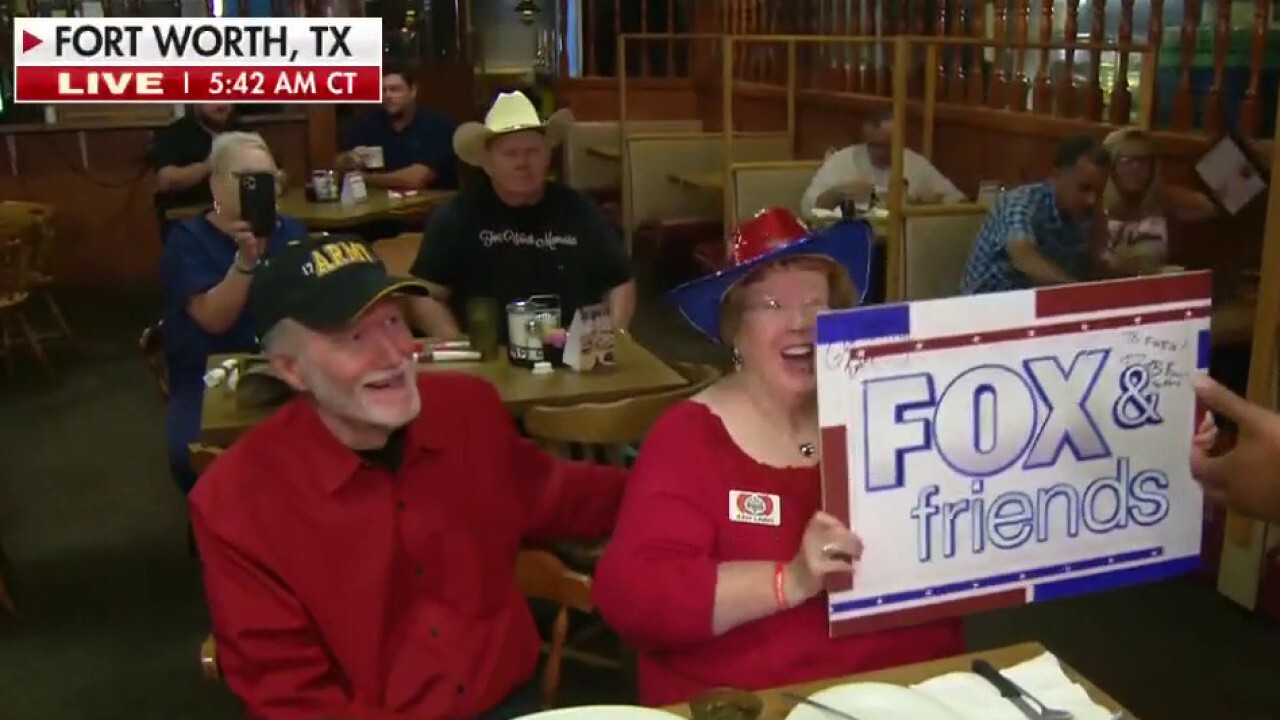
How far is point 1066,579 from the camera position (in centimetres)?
156

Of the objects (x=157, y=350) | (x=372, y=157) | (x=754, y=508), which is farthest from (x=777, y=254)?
(x=372, y=157)

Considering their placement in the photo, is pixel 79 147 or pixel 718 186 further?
pixel 79 147

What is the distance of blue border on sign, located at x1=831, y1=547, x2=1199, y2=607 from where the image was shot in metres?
1.52

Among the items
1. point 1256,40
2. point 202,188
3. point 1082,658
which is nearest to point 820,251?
point 1082,658

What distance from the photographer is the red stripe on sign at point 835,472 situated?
146cm

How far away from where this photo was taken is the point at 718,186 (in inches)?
258

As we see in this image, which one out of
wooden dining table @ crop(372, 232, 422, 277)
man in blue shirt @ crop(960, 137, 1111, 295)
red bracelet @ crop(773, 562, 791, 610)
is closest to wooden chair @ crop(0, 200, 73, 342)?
wooden dining table @ crop(372, 232, 422, 277)

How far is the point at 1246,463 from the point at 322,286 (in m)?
1.18

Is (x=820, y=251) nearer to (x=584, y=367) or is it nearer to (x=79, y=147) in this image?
(x=584, y=367)

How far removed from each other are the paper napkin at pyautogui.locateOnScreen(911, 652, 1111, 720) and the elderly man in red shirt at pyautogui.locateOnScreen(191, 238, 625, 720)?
2.26 feet

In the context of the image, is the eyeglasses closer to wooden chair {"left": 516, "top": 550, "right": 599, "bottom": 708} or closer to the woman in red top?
the woman in red top

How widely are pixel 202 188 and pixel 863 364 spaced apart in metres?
4.90
